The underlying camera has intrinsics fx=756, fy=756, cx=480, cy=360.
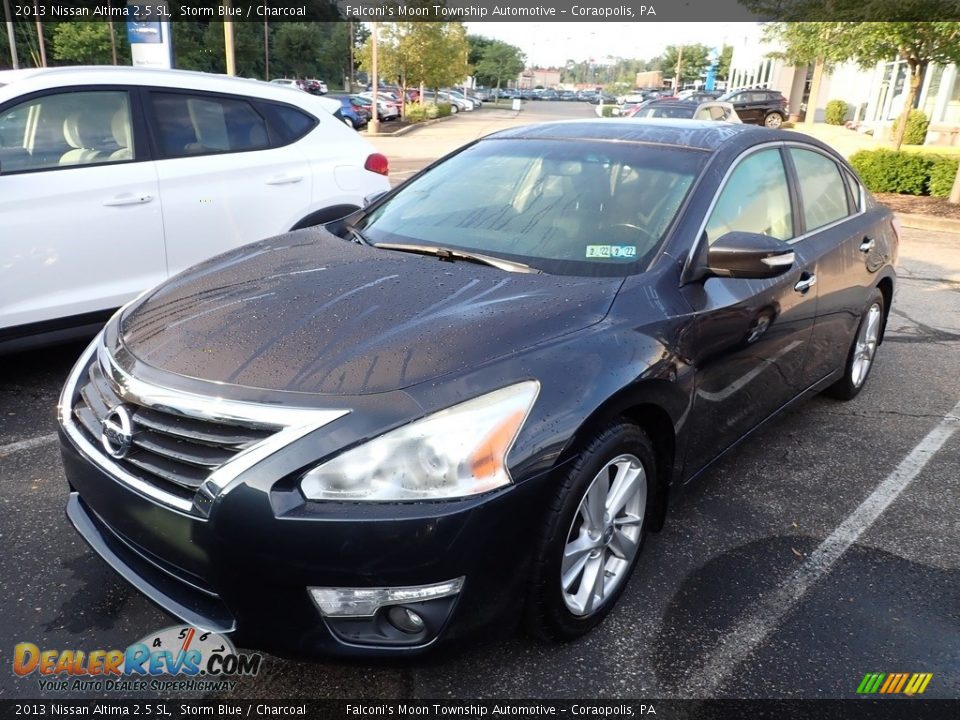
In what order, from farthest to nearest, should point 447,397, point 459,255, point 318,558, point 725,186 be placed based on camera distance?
point 725,186 → point 459,255 → point 447,397 → point 318,558

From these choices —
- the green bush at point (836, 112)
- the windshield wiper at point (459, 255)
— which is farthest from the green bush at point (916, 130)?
the windshield wiper at point (459, 255)

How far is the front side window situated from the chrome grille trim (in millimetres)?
2592

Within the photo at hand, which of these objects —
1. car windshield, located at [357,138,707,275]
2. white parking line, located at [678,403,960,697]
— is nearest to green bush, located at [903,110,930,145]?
white parking line, located at [678,403,960,697]

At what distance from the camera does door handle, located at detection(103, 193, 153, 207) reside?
4277mm

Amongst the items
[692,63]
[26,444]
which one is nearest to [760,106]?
[26,444]

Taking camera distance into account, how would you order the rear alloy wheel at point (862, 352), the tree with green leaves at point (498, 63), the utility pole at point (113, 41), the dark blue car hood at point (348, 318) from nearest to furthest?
1. the dark blue car hood at point (348, 318)
2. the rear alloy wheel at point (862, 352)
3. the utility pole at point (113, 41)
4. the tree with green leaves at point (498, 63)

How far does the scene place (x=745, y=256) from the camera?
2.64 meters

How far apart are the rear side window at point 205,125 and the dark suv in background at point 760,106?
30.3 m

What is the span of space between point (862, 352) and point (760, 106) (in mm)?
30912

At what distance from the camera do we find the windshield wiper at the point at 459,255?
2.78 m

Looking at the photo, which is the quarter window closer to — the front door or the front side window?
the front door

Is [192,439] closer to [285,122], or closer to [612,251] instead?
[612,251]

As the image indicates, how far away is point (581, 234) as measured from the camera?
2.94 m

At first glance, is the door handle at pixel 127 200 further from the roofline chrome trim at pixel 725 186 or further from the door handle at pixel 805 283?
the door handle at pixel 805 283
